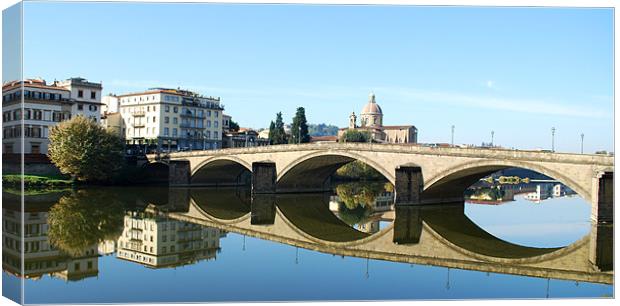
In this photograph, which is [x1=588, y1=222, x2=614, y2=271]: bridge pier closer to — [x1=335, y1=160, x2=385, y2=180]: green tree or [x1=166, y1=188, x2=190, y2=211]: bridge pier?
[x1=166, y1=188, x2=190, y2=211]: bridge pier

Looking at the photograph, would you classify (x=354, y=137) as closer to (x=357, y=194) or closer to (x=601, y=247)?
(x=357, y=194)

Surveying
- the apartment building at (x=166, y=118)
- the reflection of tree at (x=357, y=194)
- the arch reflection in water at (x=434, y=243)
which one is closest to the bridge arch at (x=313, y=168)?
the reflection of tree at (x=357, y=194)

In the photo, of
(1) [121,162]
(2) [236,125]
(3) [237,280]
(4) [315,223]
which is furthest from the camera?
(2) [236,125]

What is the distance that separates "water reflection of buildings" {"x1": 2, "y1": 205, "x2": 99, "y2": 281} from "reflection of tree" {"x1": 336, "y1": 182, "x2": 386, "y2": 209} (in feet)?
81.2

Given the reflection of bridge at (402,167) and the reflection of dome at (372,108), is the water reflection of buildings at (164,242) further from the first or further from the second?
the reflection of dome at (372,108)

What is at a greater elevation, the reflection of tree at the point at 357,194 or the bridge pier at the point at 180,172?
the bridge pier at the point at 180,172

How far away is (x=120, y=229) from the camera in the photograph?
29719 millimetres

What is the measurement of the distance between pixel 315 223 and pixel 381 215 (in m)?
5.51

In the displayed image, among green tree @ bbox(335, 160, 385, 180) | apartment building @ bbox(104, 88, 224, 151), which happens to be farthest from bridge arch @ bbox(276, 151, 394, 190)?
apartment building @ bbox(104, 88, 224, 151)

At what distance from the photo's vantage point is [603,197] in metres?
Answer: 30.0

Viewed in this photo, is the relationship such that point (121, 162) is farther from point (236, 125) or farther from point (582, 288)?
point (236, 125)

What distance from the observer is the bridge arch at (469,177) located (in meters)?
31.9

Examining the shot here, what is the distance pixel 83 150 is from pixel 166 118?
2768 cm

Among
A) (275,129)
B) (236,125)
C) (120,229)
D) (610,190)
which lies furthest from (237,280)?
(236,125)
